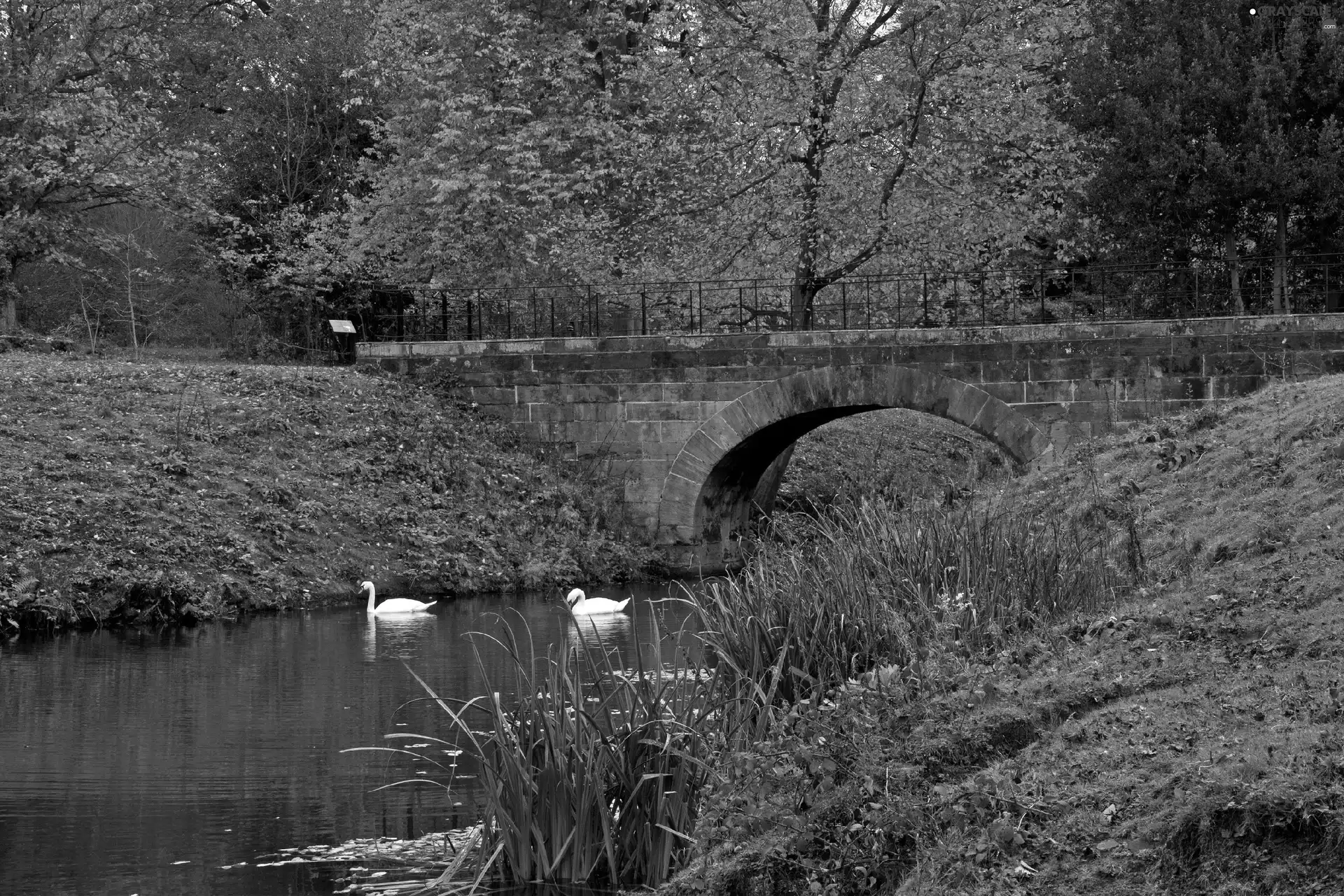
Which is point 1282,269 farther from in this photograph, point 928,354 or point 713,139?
point 713,139

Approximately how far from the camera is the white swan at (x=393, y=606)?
700 inches

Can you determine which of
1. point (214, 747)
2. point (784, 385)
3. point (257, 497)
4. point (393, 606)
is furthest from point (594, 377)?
point (214, 747)

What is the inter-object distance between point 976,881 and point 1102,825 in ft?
1.52

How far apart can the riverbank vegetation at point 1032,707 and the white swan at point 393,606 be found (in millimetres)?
8443

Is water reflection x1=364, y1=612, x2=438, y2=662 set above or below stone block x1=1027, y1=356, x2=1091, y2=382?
below

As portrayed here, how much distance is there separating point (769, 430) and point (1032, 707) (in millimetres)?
16084

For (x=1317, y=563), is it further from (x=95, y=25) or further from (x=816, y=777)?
(x=95, y=25)

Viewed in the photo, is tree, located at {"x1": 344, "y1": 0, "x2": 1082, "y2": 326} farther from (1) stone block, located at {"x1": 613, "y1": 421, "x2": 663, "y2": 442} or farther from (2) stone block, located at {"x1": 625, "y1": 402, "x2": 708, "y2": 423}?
(1) stone block, located at {"x1": 613, "y1": 421, "x2": 663, "y2": 442}

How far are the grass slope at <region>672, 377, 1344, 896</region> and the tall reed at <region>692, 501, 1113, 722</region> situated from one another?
0.30 metres

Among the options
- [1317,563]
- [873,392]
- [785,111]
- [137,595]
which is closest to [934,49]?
[785,111]

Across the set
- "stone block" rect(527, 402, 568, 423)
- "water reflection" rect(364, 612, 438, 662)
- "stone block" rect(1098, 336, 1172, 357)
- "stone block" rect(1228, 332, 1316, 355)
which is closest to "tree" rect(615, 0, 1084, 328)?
"stone block" rect(527, 402, 568, 423)

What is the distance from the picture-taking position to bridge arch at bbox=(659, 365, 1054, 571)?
20344 mm

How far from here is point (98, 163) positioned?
2664cm

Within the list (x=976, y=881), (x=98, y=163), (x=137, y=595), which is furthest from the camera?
(x=98, y=163)
